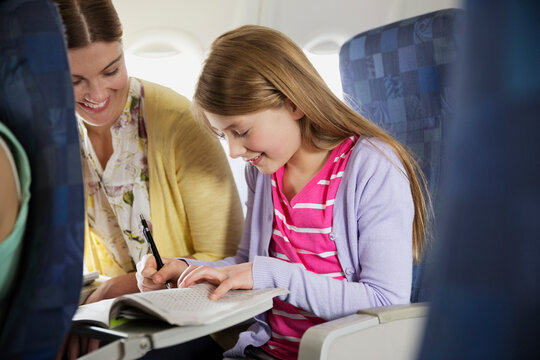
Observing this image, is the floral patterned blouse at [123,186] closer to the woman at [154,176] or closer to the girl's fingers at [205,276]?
the woman at [154,176]

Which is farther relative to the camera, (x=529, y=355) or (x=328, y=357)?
(x=328, y=357)

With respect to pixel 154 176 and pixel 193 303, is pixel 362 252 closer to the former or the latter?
pixel 193 303

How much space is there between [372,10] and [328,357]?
223 cm

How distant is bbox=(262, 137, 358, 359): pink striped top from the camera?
4.42ft

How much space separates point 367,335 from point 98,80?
3.09 ft

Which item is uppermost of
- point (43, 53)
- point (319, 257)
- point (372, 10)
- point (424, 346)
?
point (372, 10)

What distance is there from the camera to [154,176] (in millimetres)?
1633

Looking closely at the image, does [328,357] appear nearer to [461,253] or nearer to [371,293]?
[371,293]

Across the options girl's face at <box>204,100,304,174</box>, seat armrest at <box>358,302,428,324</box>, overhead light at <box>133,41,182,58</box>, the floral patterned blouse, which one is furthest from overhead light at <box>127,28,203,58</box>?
seat armrest at <box>358,302,428,324</box>

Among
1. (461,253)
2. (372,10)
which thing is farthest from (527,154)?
(372,10)

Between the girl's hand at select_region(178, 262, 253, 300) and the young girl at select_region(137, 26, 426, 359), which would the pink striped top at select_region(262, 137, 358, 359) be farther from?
the girl's hand at select_region(178, 262, 253, 300)

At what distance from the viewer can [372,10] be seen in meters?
2.87

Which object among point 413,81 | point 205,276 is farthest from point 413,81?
point 205,276

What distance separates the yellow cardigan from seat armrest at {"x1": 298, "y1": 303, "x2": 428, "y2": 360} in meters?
0.62
